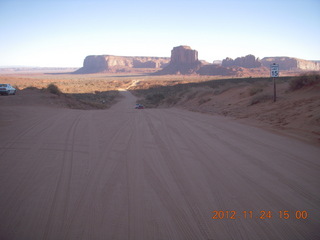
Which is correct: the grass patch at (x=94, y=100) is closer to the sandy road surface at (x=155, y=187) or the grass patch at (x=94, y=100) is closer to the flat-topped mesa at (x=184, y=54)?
the sandy road surface at (x=155, y=187)

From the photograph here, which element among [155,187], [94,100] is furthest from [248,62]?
[155,187]

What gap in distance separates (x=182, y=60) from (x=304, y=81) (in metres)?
176

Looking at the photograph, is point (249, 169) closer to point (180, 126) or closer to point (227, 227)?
point (227, 227)

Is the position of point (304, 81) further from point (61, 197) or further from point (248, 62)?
point (248, 62)

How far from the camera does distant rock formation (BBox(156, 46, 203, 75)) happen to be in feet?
606

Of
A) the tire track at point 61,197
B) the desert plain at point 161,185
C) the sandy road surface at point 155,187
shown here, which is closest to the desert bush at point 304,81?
the desert plain at point 161,185

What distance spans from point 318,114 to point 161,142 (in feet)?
22.0

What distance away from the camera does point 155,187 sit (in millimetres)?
5648

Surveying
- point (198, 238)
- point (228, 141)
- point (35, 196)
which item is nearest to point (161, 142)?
point (228, 141)

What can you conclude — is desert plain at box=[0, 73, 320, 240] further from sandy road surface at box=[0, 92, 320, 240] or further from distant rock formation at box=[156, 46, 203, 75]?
distant rock formation at box=[156, 46, 203, 75]

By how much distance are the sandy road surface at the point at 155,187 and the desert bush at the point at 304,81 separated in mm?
10643

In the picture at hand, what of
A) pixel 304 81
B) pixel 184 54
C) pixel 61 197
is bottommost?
pixel 61 197

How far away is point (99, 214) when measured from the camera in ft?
15.1

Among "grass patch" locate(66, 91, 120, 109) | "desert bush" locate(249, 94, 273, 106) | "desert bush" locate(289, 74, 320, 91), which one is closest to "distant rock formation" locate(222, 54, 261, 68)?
"grass patch" locate(66, 91, 120, 109)
